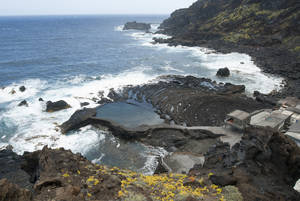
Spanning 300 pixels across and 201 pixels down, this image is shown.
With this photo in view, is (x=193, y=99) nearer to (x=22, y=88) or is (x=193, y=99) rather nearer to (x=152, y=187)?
(x=152, y=187)

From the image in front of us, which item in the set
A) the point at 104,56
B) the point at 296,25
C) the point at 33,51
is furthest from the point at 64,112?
the point at 296,25

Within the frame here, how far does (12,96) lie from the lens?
143 feet

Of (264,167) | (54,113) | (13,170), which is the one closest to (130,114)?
(54,113)

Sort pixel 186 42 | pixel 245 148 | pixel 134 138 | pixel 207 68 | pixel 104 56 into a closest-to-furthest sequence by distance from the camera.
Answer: pixel 245 148, pixel 134 138, pixel 207 68, pixel 104 56, pixel 186 42

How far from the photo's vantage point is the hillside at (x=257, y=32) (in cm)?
5956

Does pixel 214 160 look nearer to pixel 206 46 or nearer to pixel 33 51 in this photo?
pixel 206 46

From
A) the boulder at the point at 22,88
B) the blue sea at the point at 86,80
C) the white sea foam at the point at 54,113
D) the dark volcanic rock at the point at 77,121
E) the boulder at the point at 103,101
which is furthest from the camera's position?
the boulder at the point at 22,88

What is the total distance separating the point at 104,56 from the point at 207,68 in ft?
122

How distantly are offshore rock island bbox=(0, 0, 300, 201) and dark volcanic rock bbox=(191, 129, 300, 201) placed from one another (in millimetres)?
62

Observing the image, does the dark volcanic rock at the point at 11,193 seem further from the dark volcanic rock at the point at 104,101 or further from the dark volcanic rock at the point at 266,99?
the dark volcanic rock at the point at 266,99

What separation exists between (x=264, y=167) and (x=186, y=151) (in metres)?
9.75

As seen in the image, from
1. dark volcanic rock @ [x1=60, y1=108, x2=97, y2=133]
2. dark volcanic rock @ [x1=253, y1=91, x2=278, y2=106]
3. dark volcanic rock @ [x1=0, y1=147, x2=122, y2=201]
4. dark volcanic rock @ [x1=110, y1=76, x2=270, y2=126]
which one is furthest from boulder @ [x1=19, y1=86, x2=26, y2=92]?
dark volcanic rock @ [x1=253, y1=91, x2=278, y2=106]

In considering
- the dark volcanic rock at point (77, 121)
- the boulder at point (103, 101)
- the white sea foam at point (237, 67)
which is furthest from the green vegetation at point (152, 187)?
the white sea foam at point (237, 67)

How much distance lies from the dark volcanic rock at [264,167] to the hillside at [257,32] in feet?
113
